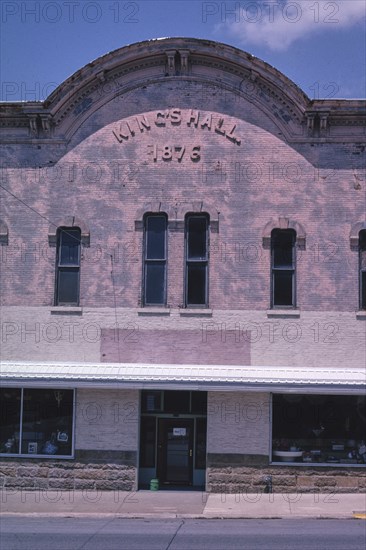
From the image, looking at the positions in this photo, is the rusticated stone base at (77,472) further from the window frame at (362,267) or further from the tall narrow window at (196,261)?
the window frame at (362,267)

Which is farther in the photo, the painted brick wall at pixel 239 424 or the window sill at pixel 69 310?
the window sill at pixel 69 310

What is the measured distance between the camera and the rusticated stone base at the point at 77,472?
21156 mm

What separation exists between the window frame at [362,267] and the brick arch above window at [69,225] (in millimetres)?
7256

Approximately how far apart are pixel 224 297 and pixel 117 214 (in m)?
3.65

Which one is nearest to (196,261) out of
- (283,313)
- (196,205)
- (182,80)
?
(196,205)

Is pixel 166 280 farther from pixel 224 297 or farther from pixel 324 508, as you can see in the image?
pixel 324 508

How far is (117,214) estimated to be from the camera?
2211 cm

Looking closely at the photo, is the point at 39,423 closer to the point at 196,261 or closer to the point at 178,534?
the point at 196,261

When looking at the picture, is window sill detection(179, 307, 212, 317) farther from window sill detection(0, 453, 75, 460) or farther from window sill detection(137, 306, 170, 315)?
window sill detection(0, 453, 75, 460)

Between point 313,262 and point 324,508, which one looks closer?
point 324,508

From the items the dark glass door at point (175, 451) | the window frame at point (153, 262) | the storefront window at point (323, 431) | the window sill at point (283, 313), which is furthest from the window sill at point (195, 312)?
the dark glass door at point (175, 451)

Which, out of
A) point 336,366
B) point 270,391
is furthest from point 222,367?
point 336,366

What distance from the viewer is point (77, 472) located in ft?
69.7

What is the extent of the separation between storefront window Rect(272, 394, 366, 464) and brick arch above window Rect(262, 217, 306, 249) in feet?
13.2
